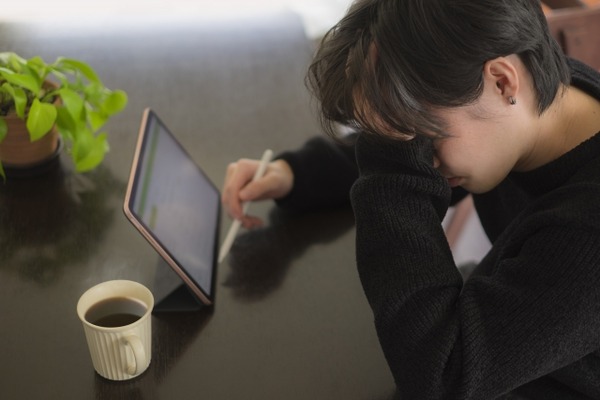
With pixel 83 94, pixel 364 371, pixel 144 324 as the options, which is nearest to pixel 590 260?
pixel 364 371

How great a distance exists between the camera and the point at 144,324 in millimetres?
904

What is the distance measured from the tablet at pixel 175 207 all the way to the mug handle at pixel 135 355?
12cm

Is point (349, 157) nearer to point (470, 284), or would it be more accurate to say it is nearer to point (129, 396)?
point (470, 284)

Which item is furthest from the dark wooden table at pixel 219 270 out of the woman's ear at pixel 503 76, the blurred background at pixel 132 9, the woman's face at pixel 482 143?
the woman's ear at pixel 503 76

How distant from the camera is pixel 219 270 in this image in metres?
1.12

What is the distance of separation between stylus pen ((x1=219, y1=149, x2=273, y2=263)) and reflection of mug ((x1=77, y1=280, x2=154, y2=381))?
0.21 m

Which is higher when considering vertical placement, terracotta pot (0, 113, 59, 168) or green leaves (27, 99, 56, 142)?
green leaves (27, 99, 56, 142)

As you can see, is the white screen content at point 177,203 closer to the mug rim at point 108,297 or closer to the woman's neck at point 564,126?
the mug rim at point 108,297

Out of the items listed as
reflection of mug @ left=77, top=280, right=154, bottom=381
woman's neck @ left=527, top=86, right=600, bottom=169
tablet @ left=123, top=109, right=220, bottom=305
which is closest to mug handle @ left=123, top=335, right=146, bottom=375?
reflection of mug @ left=77, top=280, right=154, bottom=381

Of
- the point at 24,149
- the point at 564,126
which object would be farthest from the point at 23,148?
the point at 564,126

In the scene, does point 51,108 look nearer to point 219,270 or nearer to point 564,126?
point 219,270

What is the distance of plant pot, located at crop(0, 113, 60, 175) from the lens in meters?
1.19

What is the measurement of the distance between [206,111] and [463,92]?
65 cm

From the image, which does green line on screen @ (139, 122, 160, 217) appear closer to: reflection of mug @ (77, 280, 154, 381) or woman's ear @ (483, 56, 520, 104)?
reflection of mug @ (77, 280, 154, 381)
